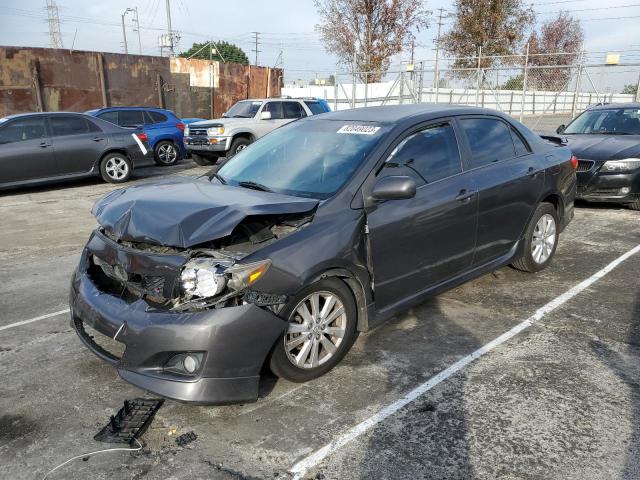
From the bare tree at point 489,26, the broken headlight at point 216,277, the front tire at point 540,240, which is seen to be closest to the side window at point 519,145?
the front tire at point 540,240

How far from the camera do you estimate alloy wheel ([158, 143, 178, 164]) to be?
14471 mm

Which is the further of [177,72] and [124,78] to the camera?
[177,72]

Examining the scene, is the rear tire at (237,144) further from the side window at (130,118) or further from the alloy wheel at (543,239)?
the alloy wheel at (543,239)

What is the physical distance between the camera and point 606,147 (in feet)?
27.1

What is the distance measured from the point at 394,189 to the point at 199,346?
157 cm

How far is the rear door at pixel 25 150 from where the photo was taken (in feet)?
→ 33.0

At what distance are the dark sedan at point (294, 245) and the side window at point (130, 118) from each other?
10339mm

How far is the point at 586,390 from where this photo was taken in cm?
327

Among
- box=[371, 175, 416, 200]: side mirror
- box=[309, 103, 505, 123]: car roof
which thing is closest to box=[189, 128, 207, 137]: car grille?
box=[309, 103, 505, 123]: car roof

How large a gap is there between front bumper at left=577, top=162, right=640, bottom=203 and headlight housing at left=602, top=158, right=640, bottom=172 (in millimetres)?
62

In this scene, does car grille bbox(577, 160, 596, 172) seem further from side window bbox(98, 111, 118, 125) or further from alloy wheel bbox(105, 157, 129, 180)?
side window bbox(98, 111, 118, 125)

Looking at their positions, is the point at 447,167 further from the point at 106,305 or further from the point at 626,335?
the point at 106,305

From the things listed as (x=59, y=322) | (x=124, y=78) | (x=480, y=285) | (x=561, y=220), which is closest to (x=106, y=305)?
(x=59, y=322)

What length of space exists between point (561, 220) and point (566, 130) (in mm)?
4934
